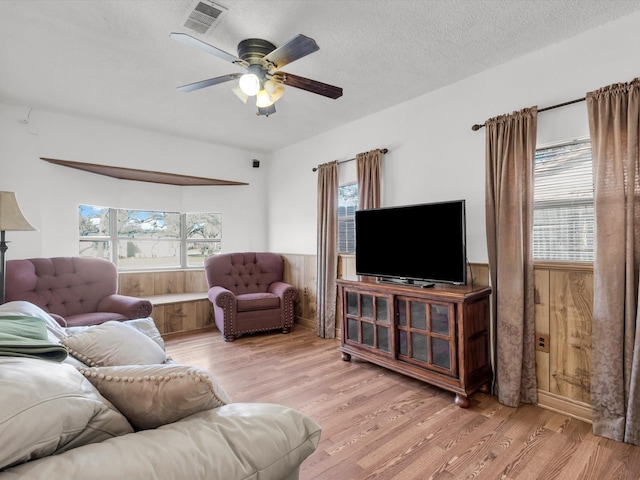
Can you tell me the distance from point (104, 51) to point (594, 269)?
378cm

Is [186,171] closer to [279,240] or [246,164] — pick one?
[246,164]

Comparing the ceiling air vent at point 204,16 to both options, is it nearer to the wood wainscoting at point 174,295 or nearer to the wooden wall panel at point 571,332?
the wooden wall panel at point 571,332

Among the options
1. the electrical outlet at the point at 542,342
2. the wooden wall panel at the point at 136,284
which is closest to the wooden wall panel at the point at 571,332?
the electrical outlet at the point at 542,342

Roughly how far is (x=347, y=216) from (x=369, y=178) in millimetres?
624

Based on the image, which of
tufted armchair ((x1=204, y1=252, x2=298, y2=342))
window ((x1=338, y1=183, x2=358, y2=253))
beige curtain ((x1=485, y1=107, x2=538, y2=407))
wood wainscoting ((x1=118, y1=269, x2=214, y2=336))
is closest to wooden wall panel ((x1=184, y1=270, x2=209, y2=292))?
wood wainscoting ((x1=118, y1=269, x2=214, y2=336))

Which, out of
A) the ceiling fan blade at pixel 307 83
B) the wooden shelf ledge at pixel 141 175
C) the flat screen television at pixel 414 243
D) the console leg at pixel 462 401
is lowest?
the console leg at pixel 462 401

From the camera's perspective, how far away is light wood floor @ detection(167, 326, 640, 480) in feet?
5.87

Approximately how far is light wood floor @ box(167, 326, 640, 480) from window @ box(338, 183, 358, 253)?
1429 millimetres

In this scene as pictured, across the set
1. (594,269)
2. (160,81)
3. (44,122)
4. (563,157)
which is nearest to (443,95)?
(563,157)

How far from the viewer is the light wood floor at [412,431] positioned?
1.79 m

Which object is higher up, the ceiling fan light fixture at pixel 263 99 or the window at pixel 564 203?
the ceiling fan light fixture at pixel 263 99

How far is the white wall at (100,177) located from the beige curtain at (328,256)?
1.58 meters

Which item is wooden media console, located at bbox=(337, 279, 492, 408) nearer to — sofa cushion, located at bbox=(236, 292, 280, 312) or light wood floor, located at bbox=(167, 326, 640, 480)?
light wood floor, located at bbox=(167, 326, 640, 480)

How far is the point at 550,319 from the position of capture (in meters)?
2.44
